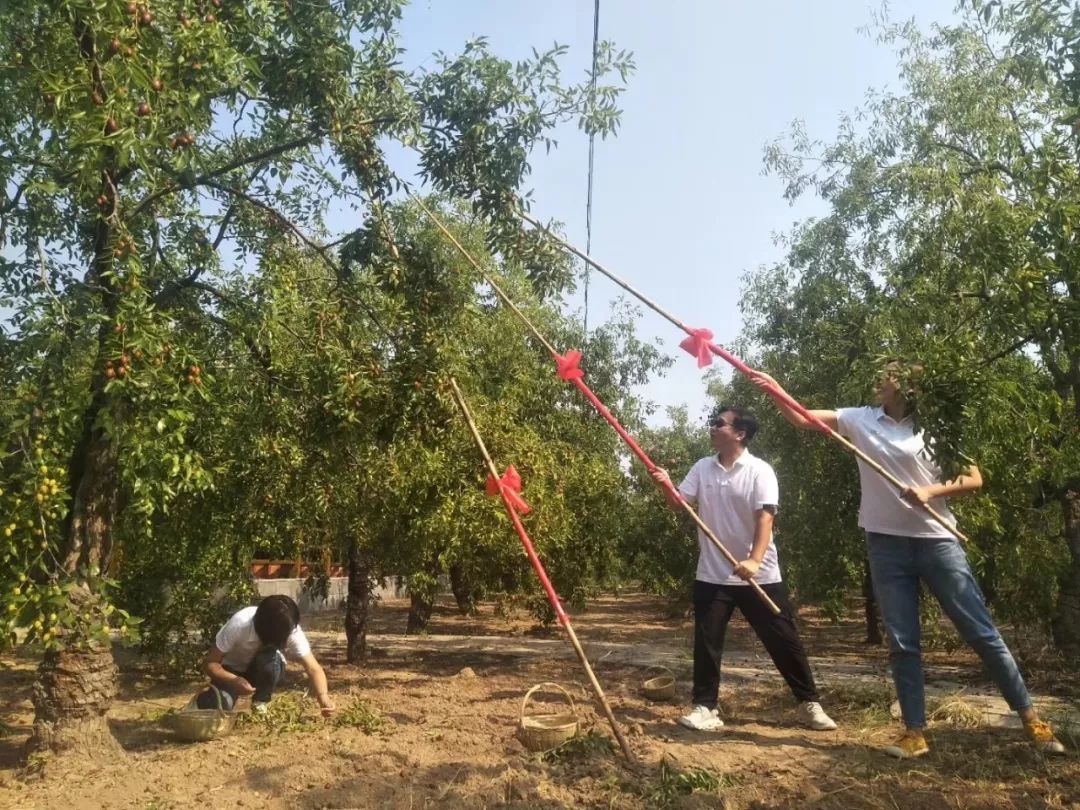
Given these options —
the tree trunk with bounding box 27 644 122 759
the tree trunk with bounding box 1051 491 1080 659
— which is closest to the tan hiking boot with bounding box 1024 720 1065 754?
the tree trunk with bounding box 1051 491 1080 659

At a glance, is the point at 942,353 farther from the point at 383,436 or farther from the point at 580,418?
the point at 580,418

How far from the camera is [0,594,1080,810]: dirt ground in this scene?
389 centimetres

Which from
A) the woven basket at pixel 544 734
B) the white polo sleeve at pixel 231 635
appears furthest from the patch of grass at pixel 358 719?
the woven basket at pixel 544 734

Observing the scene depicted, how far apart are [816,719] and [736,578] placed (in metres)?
0.88

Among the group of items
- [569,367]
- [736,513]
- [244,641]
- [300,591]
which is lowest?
[300,591]

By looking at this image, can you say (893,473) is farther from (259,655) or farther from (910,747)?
(259,655)

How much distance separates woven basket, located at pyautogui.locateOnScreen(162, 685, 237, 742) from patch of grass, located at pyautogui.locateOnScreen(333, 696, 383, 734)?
0.62 meters

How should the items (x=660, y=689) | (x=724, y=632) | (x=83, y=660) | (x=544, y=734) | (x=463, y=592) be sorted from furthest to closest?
1. (x=463, y=592)
2. (x=660, y=689)
3. (x=724, y=632)
4. (x=83, y=660)
5. (x=544, y=734)

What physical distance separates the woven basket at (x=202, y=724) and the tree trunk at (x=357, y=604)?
3.48m

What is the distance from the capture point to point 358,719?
530cm

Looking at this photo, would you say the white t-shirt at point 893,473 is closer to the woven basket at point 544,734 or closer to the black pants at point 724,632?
the black pants at point 724,632

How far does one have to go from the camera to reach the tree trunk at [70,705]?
4754mm

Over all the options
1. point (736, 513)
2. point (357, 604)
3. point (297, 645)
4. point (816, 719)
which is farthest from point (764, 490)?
point (357, 604)

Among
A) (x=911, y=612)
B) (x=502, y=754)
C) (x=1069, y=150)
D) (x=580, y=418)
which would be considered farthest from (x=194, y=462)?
(x=580, y=418)
